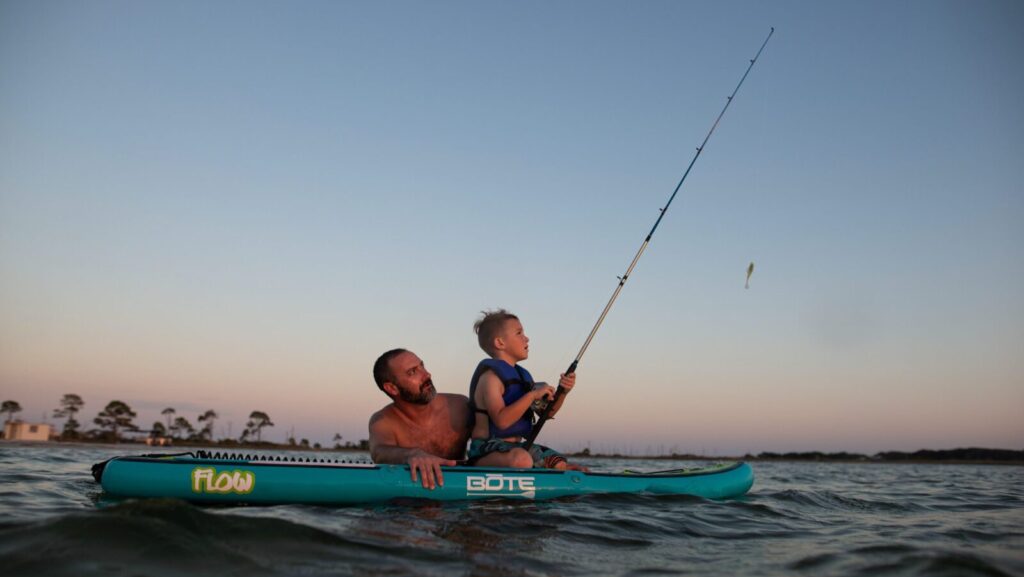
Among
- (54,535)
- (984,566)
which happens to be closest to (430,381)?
(54,535)

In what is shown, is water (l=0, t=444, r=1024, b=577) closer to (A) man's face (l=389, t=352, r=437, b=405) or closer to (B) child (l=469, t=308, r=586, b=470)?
(B) child (l=469, t=308, r=586, b=470)

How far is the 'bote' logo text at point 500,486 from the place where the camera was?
573 centimetres

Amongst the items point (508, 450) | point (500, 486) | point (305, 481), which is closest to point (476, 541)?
point (500, 486)

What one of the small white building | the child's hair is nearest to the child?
the child's hair

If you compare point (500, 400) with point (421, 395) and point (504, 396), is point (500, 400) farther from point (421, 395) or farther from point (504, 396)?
point (421, 395)

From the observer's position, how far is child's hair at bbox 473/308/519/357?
655 cm

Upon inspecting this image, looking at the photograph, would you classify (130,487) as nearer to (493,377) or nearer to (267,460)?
(267,460)

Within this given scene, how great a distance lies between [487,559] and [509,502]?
2284 millimetres

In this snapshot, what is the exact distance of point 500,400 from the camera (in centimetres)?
623

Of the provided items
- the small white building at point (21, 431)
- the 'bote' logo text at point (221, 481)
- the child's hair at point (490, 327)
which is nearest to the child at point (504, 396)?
the child's hair at point (490, 327)

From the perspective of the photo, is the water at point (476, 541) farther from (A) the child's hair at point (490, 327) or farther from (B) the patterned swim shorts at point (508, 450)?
(A) the child's hair at point (490, 327)

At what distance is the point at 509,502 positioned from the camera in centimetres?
577

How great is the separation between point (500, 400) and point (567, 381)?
70cm

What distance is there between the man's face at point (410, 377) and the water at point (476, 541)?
107cm
